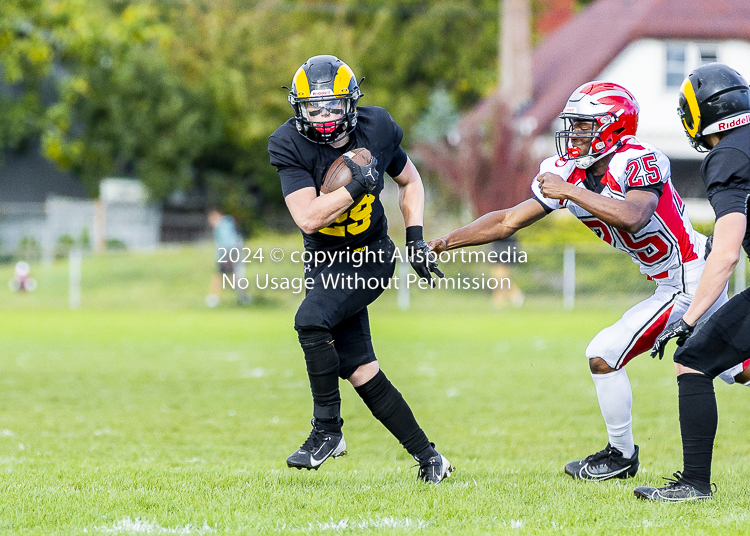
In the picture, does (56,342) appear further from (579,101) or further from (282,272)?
(579,101)

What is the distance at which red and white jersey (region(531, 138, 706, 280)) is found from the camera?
4.45 m

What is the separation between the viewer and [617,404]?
476cm

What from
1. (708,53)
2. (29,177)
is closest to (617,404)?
(708,53)

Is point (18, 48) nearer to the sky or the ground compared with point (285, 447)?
nearer to the sky

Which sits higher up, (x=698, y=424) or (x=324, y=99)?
(x=324, y=99)

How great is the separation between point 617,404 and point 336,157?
1950mm

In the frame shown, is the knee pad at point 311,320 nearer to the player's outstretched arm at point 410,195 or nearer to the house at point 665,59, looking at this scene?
the player's outstretched arm at point 410,195

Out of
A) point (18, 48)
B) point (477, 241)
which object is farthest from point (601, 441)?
point (18, 48)

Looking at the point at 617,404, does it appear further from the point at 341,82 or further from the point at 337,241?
the point at 341,82

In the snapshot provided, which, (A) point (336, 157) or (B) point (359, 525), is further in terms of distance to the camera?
(A) point (336, 157)

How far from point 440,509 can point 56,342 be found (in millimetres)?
9842

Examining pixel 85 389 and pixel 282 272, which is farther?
pixel 282 272

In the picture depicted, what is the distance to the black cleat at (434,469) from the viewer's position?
179 inches

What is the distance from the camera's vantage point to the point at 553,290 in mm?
19312
